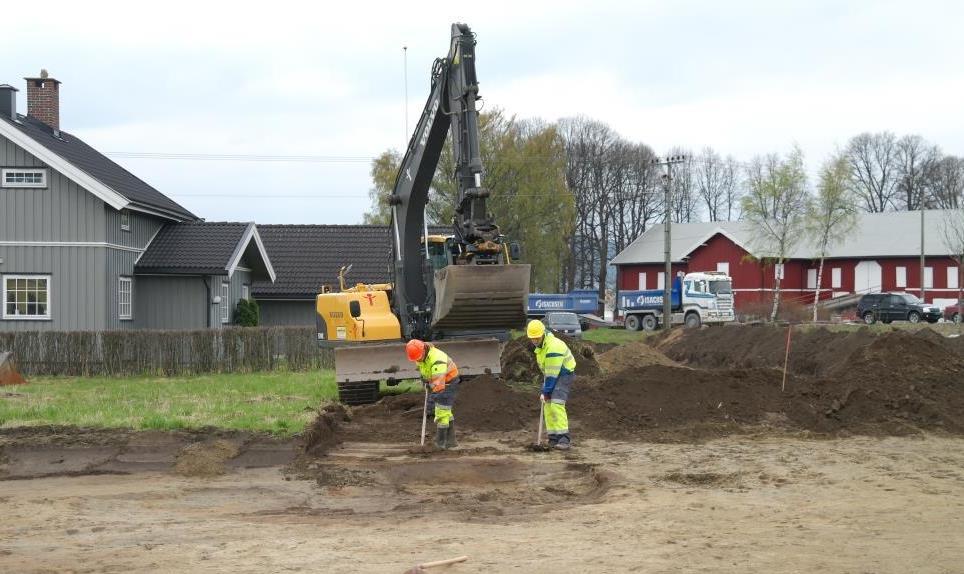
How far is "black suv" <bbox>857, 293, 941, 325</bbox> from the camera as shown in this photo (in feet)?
166

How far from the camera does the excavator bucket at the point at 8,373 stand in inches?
862

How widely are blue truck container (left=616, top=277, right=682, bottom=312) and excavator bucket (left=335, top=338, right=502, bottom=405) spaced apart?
34.5 meters

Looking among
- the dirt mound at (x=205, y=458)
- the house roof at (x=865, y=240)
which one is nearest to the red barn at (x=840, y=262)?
the house roof at (x=865, y=240)

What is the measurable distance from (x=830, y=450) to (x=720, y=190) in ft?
255

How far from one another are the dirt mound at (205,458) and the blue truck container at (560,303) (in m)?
33.4

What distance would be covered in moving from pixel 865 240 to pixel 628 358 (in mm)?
44528

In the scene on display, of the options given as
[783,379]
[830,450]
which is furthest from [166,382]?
[830,450]

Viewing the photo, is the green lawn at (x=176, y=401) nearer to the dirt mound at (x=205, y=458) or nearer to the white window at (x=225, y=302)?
the dirt mound at (x=205, y=458)

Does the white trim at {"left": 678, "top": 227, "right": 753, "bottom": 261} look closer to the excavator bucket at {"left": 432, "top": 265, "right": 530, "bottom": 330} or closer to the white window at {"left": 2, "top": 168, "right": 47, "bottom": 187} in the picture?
the white window at {"left": 2, "top": 168, "right": 47, "bottom": 187}

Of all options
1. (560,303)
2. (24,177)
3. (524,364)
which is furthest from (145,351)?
(560,303)

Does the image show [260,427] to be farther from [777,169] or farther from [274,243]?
[777,169]

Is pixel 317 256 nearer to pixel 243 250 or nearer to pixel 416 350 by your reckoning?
pixel 243 250

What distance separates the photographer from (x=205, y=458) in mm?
12008

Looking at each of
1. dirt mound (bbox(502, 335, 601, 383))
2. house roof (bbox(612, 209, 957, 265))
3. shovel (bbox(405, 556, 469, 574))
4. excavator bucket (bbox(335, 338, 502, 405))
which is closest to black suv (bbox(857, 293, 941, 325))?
house roof (bbox(612, 209, 957, 265))
